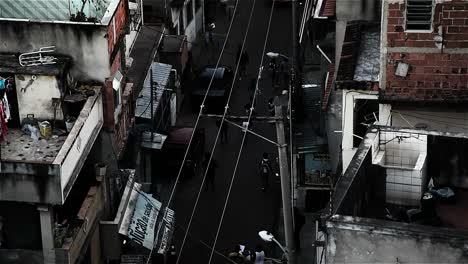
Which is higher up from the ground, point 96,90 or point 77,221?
point 96,90

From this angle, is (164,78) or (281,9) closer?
(164,78)

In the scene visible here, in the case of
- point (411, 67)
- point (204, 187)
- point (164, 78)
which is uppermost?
point (411, 67)

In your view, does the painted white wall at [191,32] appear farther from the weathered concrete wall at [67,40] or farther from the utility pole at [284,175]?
the utility pole at [284,175]

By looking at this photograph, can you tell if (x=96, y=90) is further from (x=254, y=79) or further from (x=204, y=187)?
(x=254, y=79)

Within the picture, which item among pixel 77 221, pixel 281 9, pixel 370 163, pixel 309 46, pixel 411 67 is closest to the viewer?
pixel 370 163

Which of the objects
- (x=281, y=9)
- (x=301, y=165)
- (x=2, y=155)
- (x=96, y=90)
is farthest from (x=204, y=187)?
(x=281, y=9)

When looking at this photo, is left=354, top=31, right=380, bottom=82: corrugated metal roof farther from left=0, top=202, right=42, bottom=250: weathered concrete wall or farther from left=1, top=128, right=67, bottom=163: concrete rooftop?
left=0, top=202, right=42, bottom=250: weathered concrete wall

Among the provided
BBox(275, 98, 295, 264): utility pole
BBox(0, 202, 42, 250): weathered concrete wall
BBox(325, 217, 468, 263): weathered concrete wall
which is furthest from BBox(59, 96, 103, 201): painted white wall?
BBox(325, 217, 468, 263): weathered concrete wall
